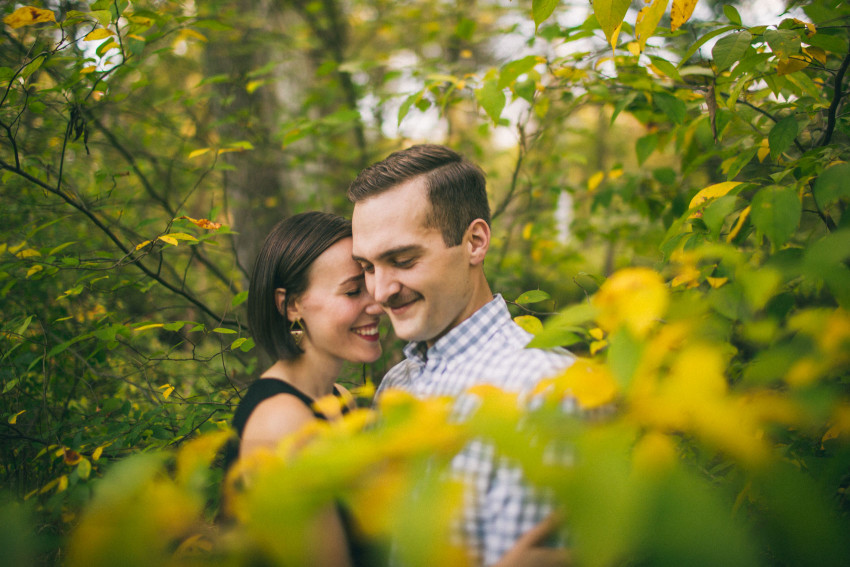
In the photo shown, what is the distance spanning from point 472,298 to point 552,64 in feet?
4.52

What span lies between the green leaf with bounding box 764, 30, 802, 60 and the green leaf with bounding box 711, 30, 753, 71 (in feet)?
0.22

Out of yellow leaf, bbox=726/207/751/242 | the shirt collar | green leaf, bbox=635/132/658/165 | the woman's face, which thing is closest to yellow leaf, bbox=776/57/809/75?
yellow leaf, bbox=726/207/751/242

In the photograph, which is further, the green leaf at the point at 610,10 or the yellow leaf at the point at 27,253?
the yellow leaf at the point at 27,253

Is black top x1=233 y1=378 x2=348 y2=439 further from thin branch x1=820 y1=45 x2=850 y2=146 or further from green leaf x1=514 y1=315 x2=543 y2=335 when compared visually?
thin branch x1=820 y1=45 x2=850 y2=146

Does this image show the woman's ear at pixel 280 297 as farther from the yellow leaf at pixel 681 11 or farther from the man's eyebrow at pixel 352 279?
the yellow leaf at pixel 681 11

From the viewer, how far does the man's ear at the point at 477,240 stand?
6.58 feet

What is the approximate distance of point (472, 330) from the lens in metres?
1.85

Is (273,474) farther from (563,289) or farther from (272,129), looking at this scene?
(563,289)

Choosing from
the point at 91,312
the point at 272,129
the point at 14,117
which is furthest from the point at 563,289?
the point at 14,117

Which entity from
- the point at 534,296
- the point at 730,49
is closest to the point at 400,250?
the point at 534,296

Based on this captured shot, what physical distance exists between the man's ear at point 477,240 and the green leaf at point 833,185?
114 cm

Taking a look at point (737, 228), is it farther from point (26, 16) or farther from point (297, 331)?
point (26, 16)

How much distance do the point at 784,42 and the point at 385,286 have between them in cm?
151

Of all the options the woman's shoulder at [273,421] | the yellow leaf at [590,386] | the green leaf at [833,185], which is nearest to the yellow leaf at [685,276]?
the green leaf at [833,185]
